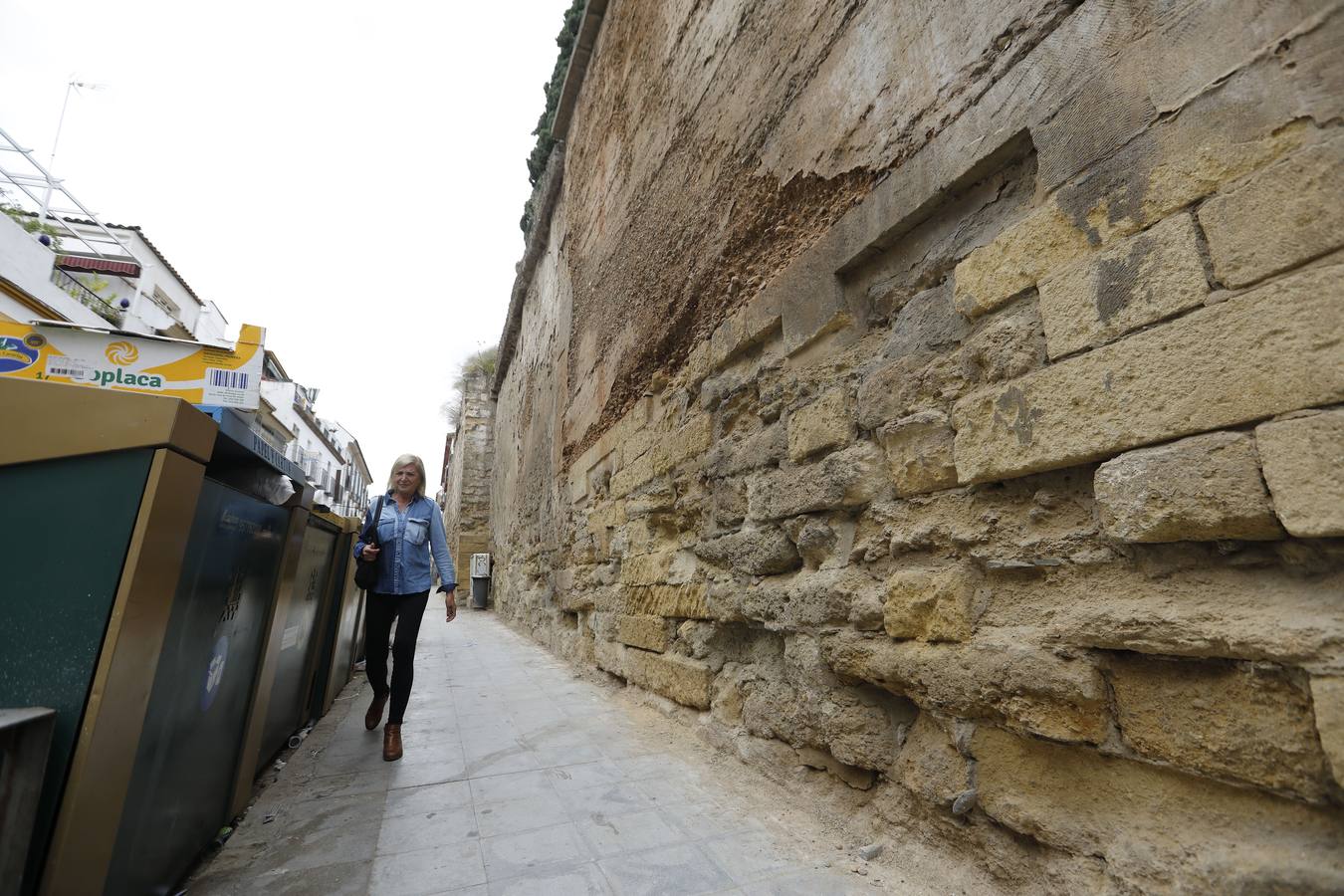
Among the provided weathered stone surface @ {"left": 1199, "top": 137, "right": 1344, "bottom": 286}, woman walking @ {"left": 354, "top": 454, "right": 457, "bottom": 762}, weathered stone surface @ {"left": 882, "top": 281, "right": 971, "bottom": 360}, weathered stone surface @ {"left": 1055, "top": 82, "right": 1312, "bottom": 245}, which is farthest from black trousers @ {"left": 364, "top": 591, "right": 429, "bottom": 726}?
weathered stone surface @ {"left": 1199, "top": 137, "right": 1344, "bottom": 286}

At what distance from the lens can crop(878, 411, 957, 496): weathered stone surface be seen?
72.2 inches

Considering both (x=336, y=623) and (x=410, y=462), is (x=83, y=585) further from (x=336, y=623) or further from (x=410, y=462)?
(x=336, y=623)

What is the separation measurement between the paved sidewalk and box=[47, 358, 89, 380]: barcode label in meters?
3.55

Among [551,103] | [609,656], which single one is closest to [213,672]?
[609,656]

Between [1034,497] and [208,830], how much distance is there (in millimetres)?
2673

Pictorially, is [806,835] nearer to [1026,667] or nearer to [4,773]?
[1026,667]

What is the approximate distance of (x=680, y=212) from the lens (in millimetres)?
3957

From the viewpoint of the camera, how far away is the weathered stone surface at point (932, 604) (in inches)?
67.9

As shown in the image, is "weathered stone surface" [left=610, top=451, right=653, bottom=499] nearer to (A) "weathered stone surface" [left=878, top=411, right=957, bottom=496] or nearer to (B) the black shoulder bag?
(B) the black shoulder bag

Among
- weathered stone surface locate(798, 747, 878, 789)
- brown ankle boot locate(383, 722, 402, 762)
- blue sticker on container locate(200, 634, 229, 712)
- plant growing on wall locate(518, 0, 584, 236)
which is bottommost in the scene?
brown ankle boot locate(383, 722, 402, 762)

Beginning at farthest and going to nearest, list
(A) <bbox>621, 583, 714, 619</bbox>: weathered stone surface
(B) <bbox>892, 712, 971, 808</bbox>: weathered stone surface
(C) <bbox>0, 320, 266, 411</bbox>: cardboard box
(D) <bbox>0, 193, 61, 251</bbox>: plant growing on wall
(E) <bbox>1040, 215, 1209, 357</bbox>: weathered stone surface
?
(D) <bbox>0, 193, 61, 251</bbox>: plant growing on wall → (C) <bbox>0, 320, 266, 411</bbox>: cardboard box → (A) <bbox>621, 583, 714, 619</bbox>: weathered stone surface → (B) <bbox>892, 712, 971, 808</bbox>: weathered stone surface → (E) <bbox>1040, 215, 1209, 357</bbox>: weathered stone surface

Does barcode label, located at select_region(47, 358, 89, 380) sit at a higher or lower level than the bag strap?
higher

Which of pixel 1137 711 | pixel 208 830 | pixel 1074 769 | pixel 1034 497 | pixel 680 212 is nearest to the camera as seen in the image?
pixel 1137 711

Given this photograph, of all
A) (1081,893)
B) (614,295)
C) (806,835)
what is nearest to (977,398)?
(1081,893)
